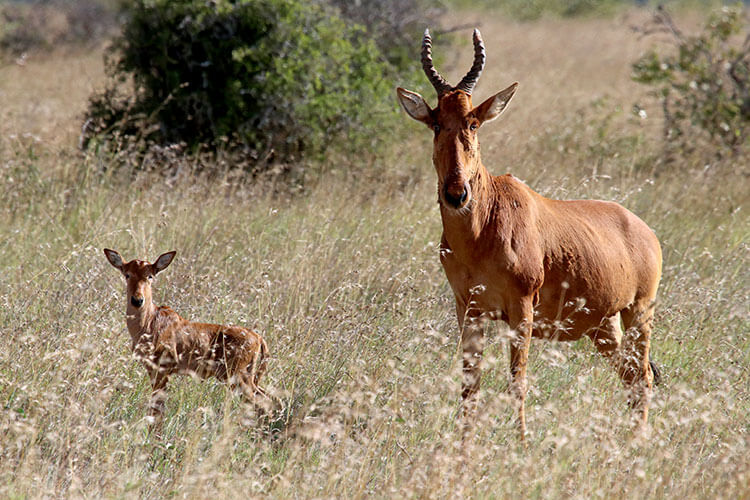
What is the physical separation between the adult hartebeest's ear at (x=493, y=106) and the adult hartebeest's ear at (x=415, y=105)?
0.96 ft

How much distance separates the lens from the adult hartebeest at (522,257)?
503 cm

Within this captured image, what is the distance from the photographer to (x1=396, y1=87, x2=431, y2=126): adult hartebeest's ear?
5.25 m

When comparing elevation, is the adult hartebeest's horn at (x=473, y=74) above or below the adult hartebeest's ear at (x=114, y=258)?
above

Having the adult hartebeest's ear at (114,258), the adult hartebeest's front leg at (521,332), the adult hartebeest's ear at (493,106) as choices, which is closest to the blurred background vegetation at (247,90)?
the adult hartebeest's ear at (114,258)

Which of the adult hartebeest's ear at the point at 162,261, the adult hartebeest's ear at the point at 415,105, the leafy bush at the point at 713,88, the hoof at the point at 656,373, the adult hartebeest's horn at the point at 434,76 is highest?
the adult hartebeest's horn at the point at 434,76

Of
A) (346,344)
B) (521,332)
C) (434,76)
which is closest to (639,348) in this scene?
(521,332)

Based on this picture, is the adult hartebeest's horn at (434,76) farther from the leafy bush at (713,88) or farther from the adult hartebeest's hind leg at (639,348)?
the leafy bush at (713,88)

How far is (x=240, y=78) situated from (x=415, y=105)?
19.1 feet

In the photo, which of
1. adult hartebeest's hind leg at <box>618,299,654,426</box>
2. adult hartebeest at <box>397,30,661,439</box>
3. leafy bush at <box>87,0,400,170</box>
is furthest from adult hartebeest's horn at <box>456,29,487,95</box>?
leafy bush at <box>87,0,400,170</box>

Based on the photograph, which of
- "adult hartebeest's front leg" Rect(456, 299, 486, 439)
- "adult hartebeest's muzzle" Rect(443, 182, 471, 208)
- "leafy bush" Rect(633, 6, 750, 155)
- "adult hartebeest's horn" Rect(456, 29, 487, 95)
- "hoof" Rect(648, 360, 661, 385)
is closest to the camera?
"adult hartebeest's muzzle" Rect(443, 182, 471, 208)

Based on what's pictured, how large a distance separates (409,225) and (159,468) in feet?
13.5

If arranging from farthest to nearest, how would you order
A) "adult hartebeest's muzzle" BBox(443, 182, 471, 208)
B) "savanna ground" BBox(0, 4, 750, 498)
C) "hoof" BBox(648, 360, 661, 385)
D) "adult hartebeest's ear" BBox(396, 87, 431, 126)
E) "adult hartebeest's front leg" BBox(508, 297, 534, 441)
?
→ "hoof" BBox(648, 360, 661, 385), "adult hartebeest's ear" BBox(396, 87, 431, 126), "adult hartebeest's front leg" BBox(508, 297, 534, 441), "adult hartebeest's muzzle" BBox(443, 182, 471, 208), "savanna ground" BBox(0, 4, 750, 498)

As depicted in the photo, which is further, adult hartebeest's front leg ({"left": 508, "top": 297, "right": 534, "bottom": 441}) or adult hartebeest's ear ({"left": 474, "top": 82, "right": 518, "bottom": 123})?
adult hartebeest's ear ({"left": 474, "top": 82, "right": 518, "bottom": 123})

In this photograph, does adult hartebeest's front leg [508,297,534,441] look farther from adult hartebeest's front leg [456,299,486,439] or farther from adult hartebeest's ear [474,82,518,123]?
adult hartebeest's ear [474,82,518,123]
